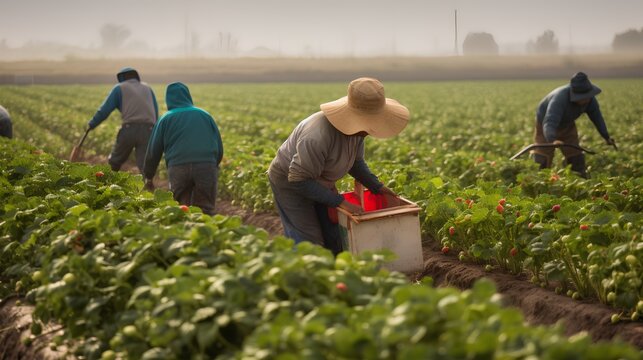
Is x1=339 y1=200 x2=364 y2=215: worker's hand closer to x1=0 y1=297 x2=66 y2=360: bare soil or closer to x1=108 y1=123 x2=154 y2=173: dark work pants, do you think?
x1=0 y1=297 x2=66 y2=360: bare soil

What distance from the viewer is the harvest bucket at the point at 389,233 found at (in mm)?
4754

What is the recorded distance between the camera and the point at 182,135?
6.80 meters

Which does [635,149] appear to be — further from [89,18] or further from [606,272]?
[89,18]

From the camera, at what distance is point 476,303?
2.85 m

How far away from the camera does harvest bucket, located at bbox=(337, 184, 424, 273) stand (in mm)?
4754

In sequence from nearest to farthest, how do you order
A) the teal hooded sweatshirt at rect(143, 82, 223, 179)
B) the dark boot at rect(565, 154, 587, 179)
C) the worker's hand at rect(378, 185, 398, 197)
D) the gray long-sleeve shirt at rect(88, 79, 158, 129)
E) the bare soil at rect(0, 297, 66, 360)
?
the bare soil at rect(0, 297, 66, 360) < the worker's hand at rect(378, 185, 398, 197) < the teal hooded sweatshirt at rect(143, 82, 223, 179) < the gray long-sleeve shirt at rect(88, 79, 158, 129) < the dark boot at rect(565, 154, 587, 179)

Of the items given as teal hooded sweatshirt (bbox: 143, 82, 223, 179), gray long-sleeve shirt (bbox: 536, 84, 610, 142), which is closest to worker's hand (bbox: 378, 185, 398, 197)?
teal hooded sweatshirt (bbox: 143, 82, 223, 179)

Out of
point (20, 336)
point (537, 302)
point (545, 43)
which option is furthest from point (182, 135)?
point (545, 43)

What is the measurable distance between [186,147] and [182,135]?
116 millimetres

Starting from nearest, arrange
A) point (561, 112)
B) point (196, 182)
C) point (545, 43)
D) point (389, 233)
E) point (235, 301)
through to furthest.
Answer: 1. point (235, 301)
2. point (389, 233)
3. point (196, 182)
4. point (561, 112)
5. point (545, 43)

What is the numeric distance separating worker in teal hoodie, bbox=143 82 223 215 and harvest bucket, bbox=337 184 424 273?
7.09ft

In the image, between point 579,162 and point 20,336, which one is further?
point 579,162

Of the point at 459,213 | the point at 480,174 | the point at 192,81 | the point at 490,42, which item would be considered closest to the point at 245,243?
the point at 459,213

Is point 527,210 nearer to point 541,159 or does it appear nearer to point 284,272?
point 284,272
